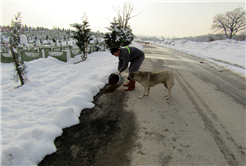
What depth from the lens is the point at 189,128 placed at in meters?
3.06

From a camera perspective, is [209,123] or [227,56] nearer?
[209,123]

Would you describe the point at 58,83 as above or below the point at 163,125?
above

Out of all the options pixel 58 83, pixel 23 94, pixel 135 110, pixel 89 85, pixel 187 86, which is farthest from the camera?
pixel 187 86

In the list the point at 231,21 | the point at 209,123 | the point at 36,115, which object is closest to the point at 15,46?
the point at 36,115

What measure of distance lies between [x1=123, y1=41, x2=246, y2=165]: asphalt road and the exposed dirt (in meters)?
0.24

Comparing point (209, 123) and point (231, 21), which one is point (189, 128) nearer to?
point (209, 123)

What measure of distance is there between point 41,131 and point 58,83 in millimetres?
3088

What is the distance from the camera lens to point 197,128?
121 inches

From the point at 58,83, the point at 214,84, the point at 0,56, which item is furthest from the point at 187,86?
the point at 0,56

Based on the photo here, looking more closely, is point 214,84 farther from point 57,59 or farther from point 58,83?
point 57,59

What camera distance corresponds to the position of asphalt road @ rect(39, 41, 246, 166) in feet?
7.37

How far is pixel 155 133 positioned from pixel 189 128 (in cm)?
93

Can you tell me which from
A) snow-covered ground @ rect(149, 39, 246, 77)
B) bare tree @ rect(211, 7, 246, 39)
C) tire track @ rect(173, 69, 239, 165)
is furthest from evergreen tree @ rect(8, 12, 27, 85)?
bare tree @ rect(211, 7, 246, 39)

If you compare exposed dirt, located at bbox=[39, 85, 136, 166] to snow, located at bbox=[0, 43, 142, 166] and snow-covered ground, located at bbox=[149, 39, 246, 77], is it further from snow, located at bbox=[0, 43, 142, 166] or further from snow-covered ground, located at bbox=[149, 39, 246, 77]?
snow-covered ground, located at bbox=[149, 39, 246, 77]
